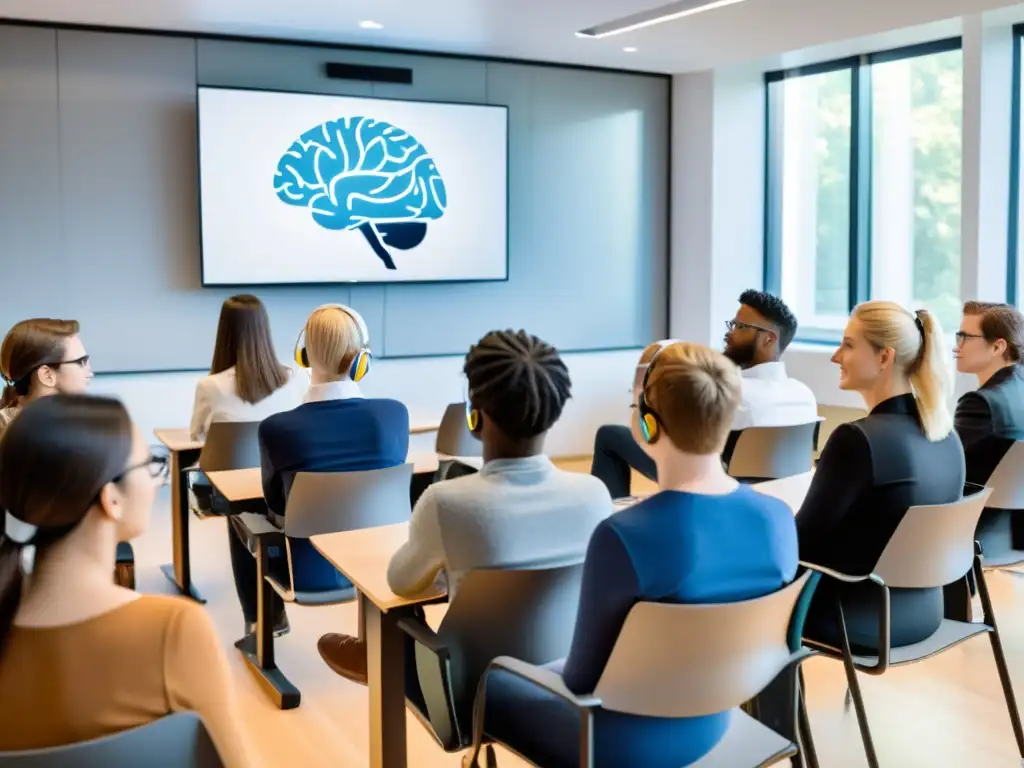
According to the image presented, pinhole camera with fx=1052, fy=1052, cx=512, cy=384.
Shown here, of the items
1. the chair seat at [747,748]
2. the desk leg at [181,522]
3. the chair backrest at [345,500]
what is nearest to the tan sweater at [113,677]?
the chair seat at [747,748]

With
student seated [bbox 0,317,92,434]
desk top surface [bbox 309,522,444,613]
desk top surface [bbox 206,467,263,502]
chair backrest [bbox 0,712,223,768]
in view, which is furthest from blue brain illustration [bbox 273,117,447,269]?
chair backrest [bbox 0,712,223,768]

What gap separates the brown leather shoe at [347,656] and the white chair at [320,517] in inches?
15.2

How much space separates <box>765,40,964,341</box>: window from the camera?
7086mm

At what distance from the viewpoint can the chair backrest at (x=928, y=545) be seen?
101 inches

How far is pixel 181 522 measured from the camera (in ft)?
14.6

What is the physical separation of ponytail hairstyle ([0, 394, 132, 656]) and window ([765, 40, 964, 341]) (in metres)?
6.56

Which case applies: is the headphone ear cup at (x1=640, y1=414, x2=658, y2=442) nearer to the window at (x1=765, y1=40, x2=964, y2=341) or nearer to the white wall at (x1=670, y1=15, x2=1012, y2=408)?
the white wall at (x1=670, y1=15, x2=1012, y2=408)

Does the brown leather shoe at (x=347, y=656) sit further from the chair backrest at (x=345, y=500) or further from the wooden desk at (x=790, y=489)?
the wooden desk at (x=790, y=489)

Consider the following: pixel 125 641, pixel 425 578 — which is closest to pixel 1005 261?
pixel 425 578

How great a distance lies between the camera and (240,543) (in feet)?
12.6

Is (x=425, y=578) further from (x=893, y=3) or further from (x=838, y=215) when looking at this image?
(x=838, y=215)

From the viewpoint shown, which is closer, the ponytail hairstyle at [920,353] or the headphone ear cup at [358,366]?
the ponytail hairstyle at [920,353]

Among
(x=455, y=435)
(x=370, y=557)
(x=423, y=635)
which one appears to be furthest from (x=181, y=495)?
(x=423, y=635)

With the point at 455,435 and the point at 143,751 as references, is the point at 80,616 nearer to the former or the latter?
the point at 143,751
